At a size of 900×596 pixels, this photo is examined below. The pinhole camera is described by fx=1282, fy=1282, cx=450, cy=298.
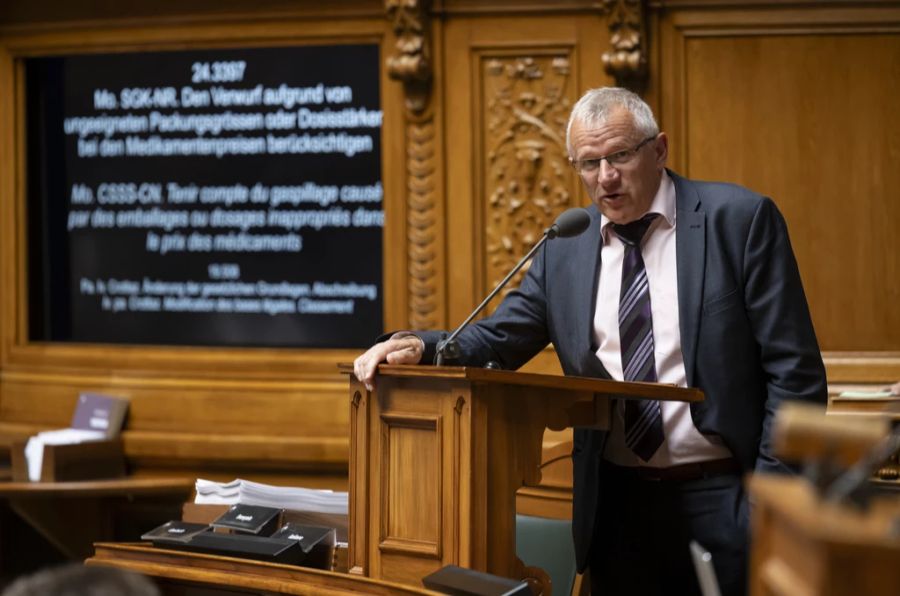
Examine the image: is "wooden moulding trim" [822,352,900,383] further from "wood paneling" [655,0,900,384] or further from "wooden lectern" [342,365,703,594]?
"wooden lectern" [342,365,703,594]

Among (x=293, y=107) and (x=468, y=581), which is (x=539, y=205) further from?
(x=468, y=581)

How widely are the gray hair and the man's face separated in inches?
0.4

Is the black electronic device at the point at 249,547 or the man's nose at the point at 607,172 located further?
the man's nose at the point at 607,172

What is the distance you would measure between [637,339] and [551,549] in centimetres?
69

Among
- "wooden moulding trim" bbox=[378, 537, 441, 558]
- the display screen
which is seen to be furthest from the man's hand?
the display screen

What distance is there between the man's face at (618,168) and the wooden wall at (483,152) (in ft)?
5.62

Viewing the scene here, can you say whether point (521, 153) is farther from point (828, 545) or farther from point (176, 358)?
point (828, 545)

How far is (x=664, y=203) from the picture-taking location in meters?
2.92

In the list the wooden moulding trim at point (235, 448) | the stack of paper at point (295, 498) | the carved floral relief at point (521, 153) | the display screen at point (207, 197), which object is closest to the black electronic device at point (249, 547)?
the stack of paper at point (295, 498)

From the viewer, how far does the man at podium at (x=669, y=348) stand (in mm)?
2756

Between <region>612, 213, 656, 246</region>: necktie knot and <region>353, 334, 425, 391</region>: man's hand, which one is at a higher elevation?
<region>612, 213, 656, 246</region>: necktie knot

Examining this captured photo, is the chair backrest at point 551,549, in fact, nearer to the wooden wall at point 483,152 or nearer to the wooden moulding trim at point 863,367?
the wooden wall at point 483,152

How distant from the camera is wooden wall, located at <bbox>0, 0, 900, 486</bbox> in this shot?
4.46 meters

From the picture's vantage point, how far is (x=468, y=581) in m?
2.24
